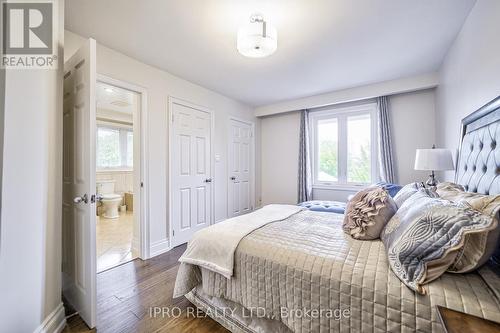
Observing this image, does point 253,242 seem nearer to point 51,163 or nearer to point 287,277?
point 287,277

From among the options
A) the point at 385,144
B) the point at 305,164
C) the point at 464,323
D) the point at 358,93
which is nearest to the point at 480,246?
the point at 464,323

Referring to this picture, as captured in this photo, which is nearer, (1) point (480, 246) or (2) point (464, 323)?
(2) point (464, 323)

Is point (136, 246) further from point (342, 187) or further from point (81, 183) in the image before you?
point (342, 187)

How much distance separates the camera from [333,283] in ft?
3.32

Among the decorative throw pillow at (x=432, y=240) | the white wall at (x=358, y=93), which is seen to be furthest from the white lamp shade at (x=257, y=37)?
the white wall at (x=358, y=93)

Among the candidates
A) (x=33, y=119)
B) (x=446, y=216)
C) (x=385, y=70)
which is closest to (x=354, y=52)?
(x=385, y=70)

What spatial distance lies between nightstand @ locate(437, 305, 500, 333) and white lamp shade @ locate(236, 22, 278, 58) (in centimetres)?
186

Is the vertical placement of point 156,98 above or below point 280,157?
above

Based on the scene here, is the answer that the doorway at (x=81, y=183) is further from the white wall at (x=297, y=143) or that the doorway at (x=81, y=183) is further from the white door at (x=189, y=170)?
the white wall at (x=297, y=143)

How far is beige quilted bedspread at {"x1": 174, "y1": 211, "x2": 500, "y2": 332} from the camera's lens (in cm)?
81

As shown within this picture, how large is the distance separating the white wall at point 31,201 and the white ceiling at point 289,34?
563mm

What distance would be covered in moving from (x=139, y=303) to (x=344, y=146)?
3.65 m

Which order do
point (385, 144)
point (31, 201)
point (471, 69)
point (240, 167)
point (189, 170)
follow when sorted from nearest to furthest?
point (31, 201) < point (471, 69) < point (189, 170) < point (385, 144) < point (240, 167)

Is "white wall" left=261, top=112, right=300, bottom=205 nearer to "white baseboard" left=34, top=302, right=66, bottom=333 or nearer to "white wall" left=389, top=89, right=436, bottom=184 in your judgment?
"white wall" left=389, top=89, right=436, bottom=184
